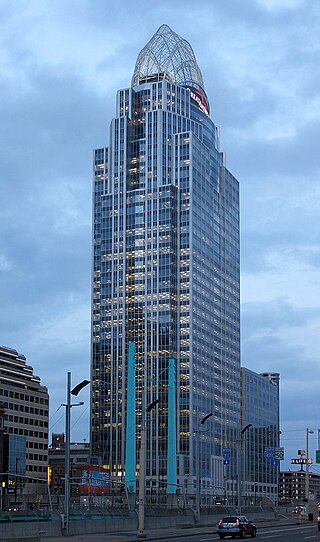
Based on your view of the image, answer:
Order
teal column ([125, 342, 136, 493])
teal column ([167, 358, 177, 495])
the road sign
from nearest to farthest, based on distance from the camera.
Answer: the road sign → teal column ([125, 342, 136, 493]) → teal column ([167, 358, 177, 495])

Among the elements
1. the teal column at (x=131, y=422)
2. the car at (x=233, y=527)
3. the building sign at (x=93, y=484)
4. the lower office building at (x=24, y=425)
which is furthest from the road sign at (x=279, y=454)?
the lower office building at (x=24, y=425)

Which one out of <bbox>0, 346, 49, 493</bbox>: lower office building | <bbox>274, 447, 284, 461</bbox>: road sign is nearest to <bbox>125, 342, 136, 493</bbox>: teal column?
<bbox>0, 346, 49, 493</bbox>: lower office building

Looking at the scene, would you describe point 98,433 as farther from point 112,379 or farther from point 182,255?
point 182,255

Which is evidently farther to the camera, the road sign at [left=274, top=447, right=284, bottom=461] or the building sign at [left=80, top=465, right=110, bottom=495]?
the road sign at [left=274, top=447, right=284, bottom=461]

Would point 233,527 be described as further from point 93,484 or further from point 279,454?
point 279,454

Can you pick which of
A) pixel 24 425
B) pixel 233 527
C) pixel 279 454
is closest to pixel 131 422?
pixel 24 425

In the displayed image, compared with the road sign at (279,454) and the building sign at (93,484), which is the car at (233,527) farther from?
the road sign at (279,454)

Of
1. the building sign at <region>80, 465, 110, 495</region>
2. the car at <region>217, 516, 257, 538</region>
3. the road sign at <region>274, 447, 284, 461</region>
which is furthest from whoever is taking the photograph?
the road sign at <region>274, 447, 284, 461</region>

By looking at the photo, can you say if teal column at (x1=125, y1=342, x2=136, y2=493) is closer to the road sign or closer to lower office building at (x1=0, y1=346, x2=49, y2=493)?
lower office building at (x1=0, y1=346, x2=49, y2=493)

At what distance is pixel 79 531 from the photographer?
5425 cm

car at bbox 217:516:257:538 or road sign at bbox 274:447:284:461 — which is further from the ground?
road sign at bbox 274:447:284:461

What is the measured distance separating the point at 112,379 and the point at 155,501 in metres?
118

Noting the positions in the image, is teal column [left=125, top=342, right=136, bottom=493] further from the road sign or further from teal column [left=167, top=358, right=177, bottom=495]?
the road sign

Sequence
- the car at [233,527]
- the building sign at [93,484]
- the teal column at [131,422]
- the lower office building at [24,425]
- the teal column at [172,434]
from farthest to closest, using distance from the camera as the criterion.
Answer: the lower office building at [24,425] < the teal column at [172,434] < the teal column at [131,422] < the building sign at [93,484] < the car at [233,527]
